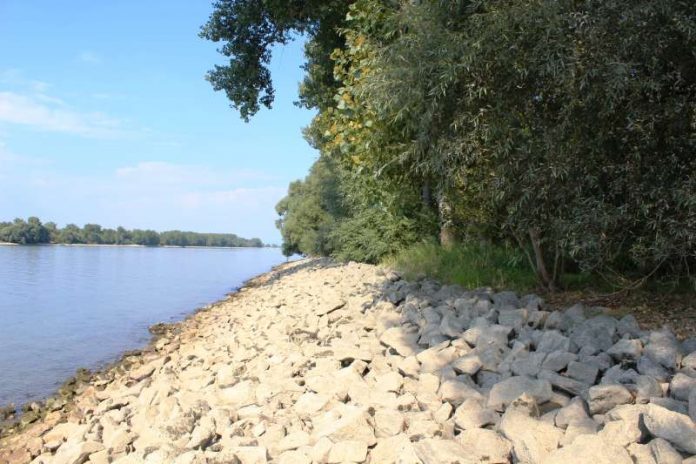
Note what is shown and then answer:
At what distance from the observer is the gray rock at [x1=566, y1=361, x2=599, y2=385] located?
14.4 ft

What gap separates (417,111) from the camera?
691 centimetres

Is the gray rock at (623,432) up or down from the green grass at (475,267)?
down

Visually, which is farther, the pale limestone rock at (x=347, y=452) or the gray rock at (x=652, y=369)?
the gray rock at (x=652, y=369)

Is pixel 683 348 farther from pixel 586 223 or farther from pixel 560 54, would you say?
pixel 560 54

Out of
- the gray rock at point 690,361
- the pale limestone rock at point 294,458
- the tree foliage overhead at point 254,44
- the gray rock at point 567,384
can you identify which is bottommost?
A: the pale limestone rock at point 294,458

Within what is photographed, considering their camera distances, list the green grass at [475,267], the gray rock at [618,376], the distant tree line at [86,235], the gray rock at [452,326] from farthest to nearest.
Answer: the distant tree line at [86,235] → the green grass at [475,267] → the gray rock at [452,326] → the gray rock at [618,376]

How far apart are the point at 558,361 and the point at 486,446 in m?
1.56

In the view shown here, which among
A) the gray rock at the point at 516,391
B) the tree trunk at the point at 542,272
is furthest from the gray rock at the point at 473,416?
the tree trunk at the point at 542,272

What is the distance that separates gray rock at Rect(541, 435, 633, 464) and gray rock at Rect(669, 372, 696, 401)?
3.47 feet

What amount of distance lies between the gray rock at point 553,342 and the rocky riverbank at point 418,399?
0.06 feet

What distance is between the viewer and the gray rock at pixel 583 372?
4.38 m

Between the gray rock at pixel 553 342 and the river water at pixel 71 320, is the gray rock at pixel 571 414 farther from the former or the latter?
the river water at pixel 71 320

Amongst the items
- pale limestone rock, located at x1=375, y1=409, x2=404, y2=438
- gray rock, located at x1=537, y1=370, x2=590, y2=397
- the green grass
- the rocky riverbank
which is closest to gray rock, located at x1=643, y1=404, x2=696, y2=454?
the rocky riverbank

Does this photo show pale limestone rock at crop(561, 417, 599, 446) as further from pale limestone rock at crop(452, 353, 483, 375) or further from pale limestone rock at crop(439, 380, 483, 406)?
pale limestone rock at crop(452, 353, 483, 375)
